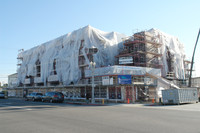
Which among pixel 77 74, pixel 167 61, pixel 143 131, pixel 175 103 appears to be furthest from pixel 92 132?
pixel 167 61

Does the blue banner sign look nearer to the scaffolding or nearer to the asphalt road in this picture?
the scaffolding

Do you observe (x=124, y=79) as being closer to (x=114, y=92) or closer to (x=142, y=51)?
(x=114, y=92)

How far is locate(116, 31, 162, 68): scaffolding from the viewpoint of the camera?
116 ft

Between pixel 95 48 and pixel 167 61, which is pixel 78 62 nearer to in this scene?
pixel 95 48

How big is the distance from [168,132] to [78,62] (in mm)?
29722

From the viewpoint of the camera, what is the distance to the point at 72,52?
3681 cm

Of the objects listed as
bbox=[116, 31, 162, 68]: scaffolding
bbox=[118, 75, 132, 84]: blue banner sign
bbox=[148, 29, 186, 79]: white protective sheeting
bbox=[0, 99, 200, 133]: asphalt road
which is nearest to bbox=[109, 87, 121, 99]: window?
bbox=[118, 75, 132, 84]: blue banner sign

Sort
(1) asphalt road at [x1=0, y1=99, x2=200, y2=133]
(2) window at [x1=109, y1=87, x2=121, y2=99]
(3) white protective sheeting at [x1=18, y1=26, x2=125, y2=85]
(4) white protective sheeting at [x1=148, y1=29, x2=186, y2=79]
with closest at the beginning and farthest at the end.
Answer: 1. (1) asphalt road at [x1=0, y1=99, x2=200, y2=133]
2. (2) window at [x1=109, y1=87, x2=121, y2=99]
3. (3) white protective sheeting at [x1=18, y1=26, x2=125, y2=85]
4. (4) white protective sheeting at [x1=148, y1=29, x2=186, y2=79]

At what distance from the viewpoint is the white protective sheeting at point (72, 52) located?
3569 cm

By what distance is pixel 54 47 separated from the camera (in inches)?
1709

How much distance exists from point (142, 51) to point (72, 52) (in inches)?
548

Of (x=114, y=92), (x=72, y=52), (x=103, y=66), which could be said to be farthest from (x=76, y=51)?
(x=114, y=92)

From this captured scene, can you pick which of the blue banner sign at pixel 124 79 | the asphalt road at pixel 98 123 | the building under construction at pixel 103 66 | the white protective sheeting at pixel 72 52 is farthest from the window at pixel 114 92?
the asphalt road at pixel 98 123

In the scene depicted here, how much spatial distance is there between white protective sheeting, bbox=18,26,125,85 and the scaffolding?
2744 millimetres
